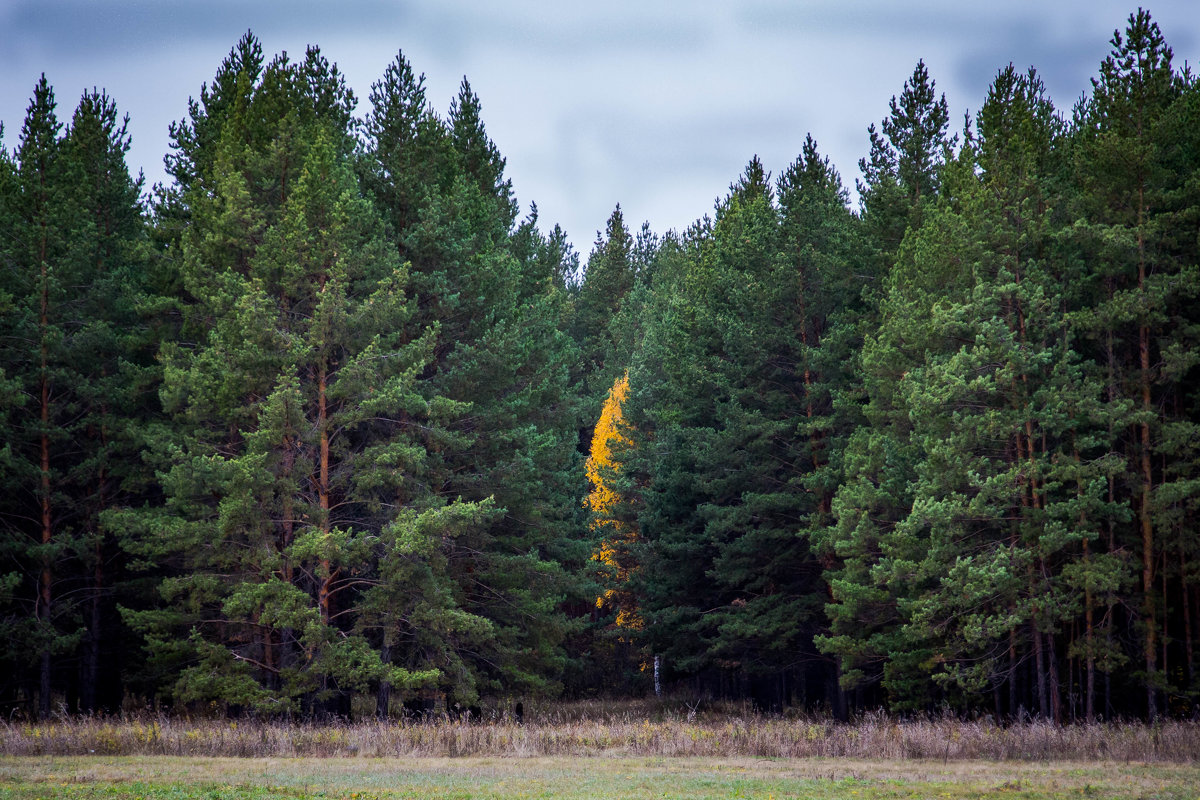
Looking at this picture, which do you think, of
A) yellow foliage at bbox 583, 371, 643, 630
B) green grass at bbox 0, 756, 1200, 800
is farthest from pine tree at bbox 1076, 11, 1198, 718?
yellow foliage at bbox 583, 371, 643, 630

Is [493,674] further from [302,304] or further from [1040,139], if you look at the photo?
[1040,139]

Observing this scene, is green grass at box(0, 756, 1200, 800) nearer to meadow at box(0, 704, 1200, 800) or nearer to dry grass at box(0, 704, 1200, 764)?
meadow at box(0, 704, 1200, 800)

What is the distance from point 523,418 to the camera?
3180 centimetres

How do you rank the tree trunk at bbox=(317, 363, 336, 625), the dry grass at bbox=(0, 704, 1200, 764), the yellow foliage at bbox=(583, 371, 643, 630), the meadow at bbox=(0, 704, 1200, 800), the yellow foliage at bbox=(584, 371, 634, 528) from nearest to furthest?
the meadow at bbox=(0, 704, 1200, 800) → the dry grass at bbox=(0, 704, 1200, 764) → the tree trunk at bbox=(317, 363, 336, 625) → the yellow foliage at bbox=(583, 371, 643, 630) → the yellow foliage at bbox=(584, 371, 634, 528)

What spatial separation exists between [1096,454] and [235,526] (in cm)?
2041

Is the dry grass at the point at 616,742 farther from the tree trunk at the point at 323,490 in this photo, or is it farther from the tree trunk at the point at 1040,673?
the tree trunk at the point at 323,490

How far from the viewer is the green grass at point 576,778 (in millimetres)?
13906

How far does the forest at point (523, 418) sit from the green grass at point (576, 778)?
18.5 ft

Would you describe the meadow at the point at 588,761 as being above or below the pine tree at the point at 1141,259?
below

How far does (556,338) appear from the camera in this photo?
3316 cm

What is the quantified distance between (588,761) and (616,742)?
7.86 ft

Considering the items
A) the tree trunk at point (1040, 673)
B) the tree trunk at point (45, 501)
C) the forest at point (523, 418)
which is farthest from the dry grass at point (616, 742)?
the tree trunk at point (45, 501)

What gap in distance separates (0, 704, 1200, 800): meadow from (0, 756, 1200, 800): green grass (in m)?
0.04

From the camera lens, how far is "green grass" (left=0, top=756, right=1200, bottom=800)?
13.9 meters
